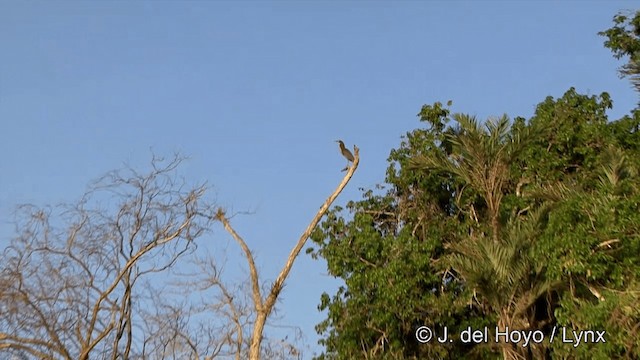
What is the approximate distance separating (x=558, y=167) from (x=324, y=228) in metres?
4.32

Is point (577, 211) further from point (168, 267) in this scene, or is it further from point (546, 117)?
point (168, 267)

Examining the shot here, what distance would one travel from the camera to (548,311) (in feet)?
38.6

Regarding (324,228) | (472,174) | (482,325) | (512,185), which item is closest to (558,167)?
(512,185)

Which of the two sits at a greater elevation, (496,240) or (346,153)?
(346,153)

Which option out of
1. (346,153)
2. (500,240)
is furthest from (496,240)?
(346,153)

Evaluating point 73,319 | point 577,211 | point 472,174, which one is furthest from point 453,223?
point 73,319

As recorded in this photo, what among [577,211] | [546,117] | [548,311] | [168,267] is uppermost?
[546,117]

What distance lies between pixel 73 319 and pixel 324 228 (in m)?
4.61

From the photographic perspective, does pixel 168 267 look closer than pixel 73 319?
No

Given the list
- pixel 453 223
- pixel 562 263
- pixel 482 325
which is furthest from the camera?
pixel 453 223

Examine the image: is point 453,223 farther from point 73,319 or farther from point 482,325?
point 73,319

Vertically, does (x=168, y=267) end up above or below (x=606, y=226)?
above

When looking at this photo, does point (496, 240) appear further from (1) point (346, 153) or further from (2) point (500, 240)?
(1) point (346, 153)

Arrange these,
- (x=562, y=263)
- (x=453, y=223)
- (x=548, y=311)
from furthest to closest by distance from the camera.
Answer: (x=453, y=223) < (x=548, y=311) < (x=562, y=263)
